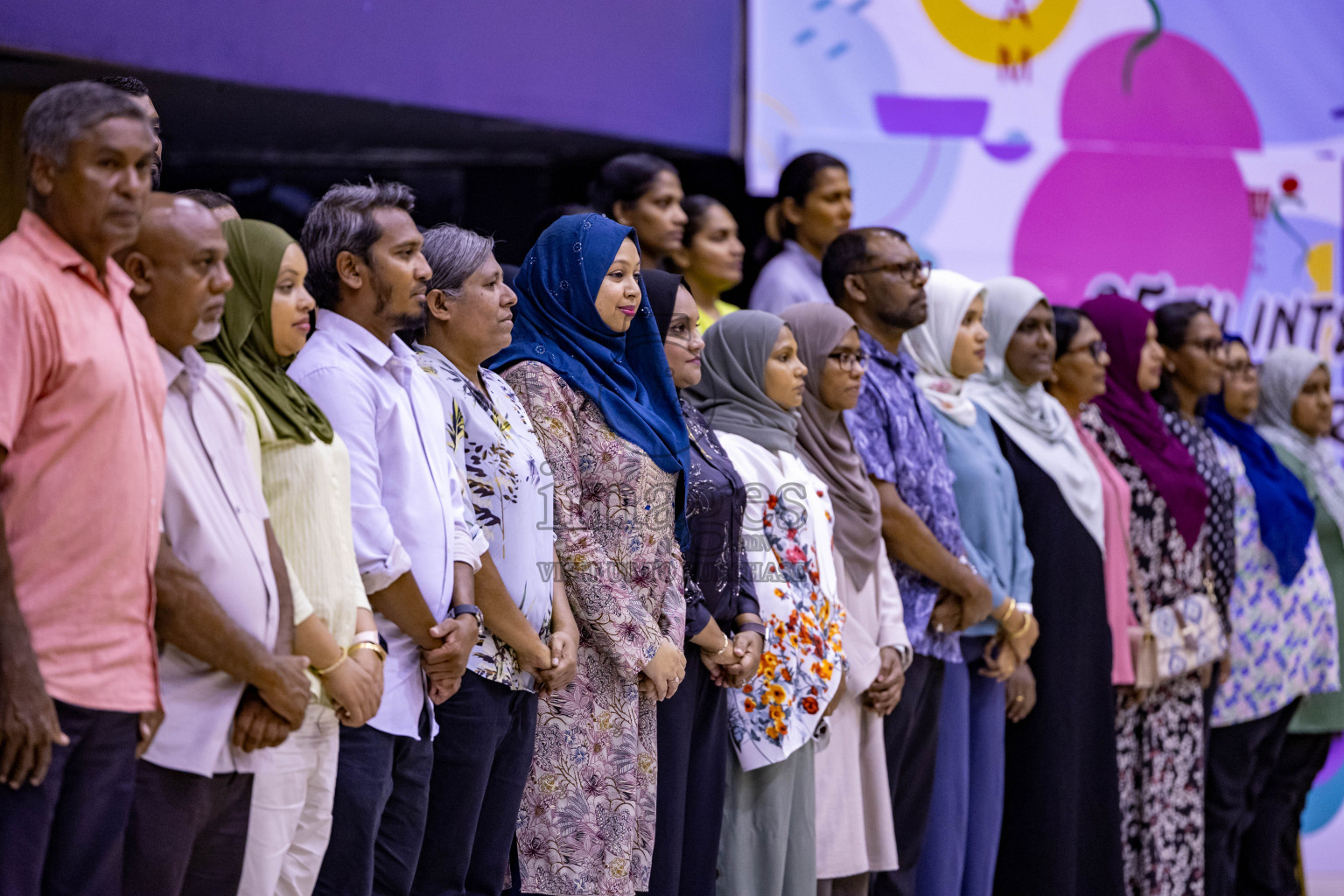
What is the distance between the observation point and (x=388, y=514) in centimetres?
278

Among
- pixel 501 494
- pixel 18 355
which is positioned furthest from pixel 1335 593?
pixel 18 355

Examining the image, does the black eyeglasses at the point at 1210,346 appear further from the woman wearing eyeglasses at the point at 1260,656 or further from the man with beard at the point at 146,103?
the man with beard at the point at 146,103

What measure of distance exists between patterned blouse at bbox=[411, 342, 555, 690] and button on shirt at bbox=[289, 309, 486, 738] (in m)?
0.14

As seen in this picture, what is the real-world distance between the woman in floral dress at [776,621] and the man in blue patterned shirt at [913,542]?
1.23 ft

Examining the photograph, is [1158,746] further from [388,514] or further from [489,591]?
[388,514]

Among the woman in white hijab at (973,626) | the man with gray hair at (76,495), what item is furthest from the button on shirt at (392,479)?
the woman in white hijab at (973,626)

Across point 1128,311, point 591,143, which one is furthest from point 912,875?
point 591,143

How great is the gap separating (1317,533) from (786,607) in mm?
3003

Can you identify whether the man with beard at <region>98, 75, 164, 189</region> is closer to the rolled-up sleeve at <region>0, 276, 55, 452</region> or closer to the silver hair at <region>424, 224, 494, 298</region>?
the rolled-up sleeve at <region>0, 276, 55, 452</region>

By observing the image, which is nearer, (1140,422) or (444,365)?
(444,365)

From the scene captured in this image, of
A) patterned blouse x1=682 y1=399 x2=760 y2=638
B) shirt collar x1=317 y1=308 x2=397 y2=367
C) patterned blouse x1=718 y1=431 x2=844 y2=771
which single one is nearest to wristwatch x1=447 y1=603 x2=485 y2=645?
shirt collar x1=317 y1=308 x2=397 y2=367

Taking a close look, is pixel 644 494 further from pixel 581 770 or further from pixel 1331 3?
pixel 1331 3

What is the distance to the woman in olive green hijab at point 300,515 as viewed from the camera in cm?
247

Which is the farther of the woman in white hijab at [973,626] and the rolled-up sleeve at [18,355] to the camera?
the woman in white hijab at [973,626]
